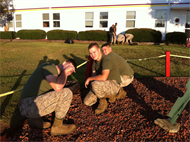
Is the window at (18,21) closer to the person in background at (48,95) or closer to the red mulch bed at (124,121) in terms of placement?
the red mulch bed at (124,121)

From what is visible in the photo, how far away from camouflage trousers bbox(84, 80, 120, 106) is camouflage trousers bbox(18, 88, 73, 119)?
81cm

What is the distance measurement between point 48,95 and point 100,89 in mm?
1183

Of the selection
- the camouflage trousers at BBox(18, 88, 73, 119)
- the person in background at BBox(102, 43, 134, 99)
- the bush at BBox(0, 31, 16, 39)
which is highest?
the bush at BBox(0, 31, 16, 39)

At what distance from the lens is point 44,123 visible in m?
3.04

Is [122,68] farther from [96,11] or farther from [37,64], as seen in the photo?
[96,11]

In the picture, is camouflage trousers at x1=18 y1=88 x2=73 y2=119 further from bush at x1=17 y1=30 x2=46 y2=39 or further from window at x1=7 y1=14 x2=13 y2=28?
window at x1=7 y1=14 x2=13 y2=28

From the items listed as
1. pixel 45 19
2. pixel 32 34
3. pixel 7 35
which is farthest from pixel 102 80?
pixel 7 35

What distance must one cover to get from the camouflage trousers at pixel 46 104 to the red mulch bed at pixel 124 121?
1.30 feet

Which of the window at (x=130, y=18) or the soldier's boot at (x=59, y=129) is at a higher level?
the window at (x=130, y=18)

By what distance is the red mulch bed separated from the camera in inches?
109

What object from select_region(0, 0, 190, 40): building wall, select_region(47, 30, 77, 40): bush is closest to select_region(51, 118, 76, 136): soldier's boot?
select_region(47, 30, 77, 40): bush

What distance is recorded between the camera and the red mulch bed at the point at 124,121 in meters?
2.77

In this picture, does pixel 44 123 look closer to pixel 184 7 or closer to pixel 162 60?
pixel 162 60

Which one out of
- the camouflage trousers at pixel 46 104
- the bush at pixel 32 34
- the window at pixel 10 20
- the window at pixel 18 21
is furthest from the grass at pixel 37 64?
the window at pixel 10 20
